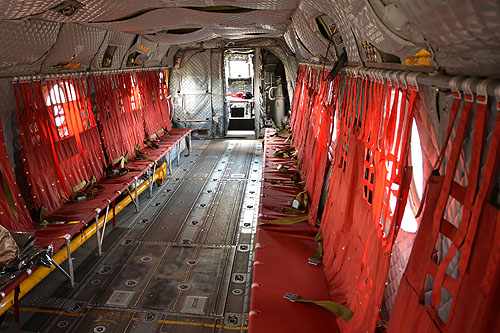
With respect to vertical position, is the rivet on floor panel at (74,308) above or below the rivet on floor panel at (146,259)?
below

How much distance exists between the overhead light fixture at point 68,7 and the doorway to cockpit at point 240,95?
8636 millimetres

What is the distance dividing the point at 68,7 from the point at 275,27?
10.8 feet

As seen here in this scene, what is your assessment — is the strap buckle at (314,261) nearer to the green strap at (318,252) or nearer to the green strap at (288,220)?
the green strap at (318,252)

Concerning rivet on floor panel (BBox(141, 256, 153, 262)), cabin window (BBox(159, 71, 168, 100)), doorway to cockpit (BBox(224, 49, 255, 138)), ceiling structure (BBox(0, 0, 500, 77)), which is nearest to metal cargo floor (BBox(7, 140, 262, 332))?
rivet on floor panel (BBox(141, 256, 153, 262))

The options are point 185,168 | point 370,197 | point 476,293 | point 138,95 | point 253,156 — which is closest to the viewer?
point 476,293

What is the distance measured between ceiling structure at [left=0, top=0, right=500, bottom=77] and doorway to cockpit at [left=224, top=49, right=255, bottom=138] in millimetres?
5569

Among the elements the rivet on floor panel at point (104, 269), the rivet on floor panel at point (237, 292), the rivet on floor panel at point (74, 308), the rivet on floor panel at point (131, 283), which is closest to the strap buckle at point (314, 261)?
the rivet on floor panel at point (237, 292)

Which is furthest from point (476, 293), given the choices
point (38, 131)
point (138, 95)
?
point (138, 95)

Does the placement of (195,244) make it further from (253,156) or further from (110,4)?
(253,156)

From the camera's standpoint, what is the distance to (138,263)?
16.1 feet

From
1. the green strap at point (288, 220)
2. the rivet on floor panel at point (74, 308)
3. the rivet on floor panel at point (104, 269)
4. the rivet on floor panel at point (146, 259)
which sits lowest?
the rivet on floor panel at point (74, 308)

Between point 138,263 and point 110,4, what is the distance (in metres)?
3.16

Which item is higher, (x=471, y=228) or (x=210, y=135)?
(x=471, y=228)

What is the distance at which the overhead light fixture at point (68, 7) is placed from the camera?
3.13m
